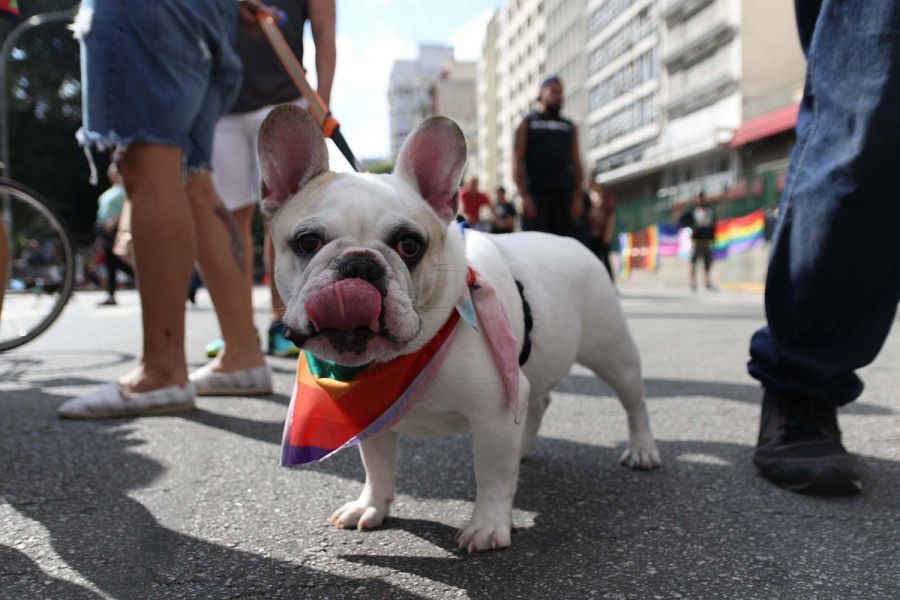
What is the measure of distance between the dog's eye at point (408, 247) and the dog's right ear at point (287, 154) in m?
0.32

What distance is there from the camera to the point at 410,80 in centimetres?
13600

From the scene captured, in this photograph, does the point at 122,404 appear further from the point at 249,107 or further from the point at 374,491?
the point at 249,107

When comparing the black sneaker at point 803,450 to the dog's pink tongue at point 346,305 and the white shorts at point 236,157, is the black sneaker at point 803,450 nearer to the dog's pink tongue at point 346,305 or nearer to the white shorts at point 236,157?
the dog's pink tongue at point 346,305

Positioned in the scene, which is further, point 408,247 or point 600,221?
point 600,221

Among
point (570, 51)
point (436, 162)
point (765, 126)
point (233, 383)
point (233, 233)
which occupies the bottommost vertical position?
point (233, 383)

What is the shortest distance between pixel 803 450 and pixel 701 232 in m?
12.5

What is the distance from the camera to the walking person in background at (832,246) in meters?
1.90

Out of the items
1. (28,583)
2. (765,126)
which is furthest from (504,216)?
(765,126)

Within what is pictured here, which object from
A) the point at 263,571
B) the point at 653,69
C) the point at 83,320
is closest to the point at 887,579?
the point at 263,571

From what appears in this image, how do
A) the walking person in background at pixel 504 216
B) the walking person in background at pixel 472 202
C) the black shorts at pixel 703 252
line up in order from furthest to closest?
the black shorts at pixel 703 252 → the walking person in background at pixel 504 216 → the walking person in background at pixel 472 202

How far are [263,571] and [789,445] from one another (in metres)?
1.44

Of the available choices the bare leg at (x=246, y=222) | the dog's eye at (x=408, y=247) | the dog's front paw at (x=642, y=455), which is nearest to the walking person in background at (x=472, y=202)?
the bare leg at (x=246, y=222)

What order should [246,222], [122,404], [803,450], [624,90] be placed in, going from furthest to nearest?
[624,90]
[246,222]
[122,404]
[803,450]

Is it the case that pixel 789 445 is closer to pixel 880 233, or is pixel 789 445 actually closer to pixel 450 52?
pixel 880 233
